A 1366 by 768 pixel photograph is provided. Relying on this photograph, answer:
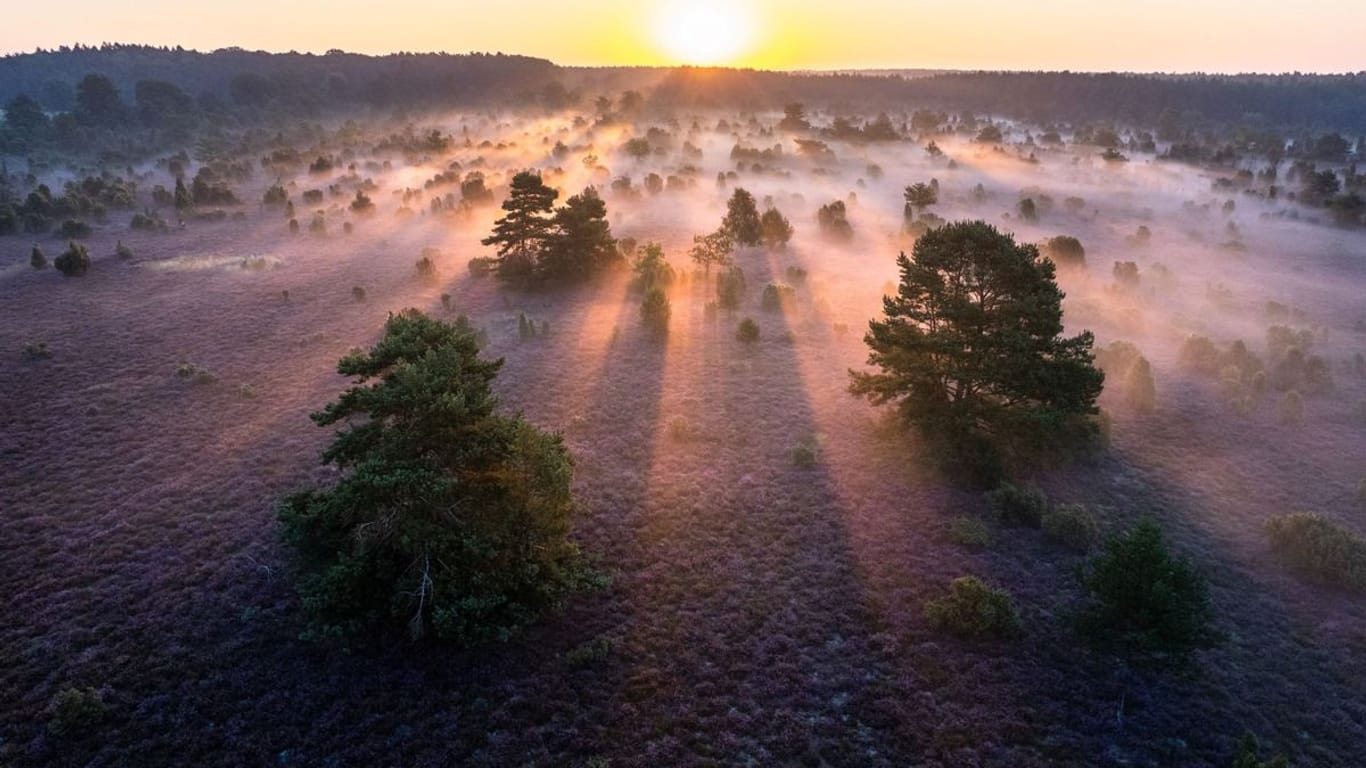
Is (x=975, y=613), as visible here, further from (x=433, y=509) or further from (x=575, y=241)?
(x=575, y=241)

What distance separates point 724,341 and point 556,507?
21.8 m

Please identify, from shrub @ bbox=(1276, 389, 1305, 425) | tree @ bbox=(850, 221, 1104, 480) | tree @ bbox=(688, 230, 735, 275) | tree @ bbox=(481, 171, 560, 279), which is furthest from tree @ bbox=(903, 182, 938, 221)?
tree @ bbox=(850, 221, 1104, 480)

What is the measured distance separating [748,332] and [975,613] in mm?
21836

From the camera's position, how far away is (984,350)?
22.0 m

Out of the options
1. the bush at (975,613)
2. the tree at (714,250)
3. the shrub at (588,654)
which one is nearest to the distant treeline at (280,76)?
the tree at (714,250)

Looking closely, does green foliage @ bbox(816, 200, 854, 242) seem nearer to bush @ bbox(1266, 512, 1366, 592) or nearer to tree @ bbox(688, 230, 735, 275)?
tree @ bbox(688, 230, 735, 275)

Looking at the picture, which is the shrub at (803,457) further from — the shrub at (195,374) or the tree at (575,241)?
the tree at (575,241)

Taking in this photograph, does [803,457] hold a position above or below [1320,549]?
above

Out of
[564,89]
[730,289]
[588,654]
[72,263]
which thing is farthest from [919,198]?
[564,89]

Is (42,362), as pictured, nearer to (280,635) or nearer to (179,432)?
(179,432)

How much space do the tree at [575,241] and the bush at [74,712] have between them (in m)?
34.6

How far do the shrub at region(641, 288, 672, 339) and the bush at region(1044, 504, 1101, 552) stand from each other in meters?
21.5

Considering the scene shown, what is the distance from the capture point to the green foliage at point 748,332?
36031mm

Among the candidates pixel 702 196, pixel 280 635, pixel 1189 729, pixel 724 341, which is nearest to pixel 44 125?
pixel 702 196
